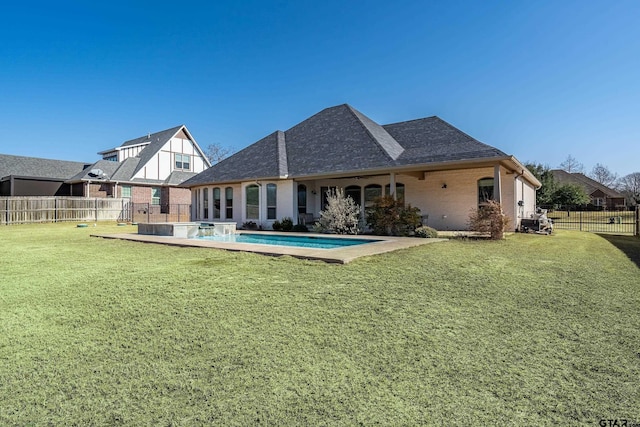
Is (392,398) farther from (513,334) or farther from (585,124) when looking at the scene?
(585,124)

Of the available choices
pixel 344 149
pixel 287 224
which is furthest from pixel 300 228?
pixel 344 149

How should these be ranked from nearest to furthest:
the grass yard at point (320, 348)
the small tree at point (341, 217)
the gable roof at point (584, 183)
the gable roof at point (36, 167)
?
the grass yard at point (320, 348)
the small tree at point (341, 217)
the gable roof at point (36, 167)
the gable roof at point (584, 183)

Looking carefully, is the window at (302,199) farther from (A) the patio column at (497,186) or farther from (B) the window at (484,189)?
(A) the patio column at (497,186)

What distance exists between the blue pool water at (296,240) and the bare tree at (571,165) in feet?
237

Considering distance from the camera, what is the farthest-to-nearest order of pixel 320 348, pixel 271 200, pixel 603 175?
pixel 603 175
pixel 271 200
pixel 320 348

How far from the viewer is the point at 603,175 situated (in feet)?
237

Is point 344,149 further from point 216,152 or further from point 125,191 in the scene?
point 216,152

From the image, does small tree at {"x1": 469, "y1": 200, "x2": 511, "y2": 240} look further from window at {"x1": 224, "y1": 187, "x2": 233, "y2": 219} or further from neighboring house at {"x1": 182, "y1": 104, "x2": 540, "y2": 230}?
window at {"x1": 224, "y1": 187, "x2": 233, "y2": 219}

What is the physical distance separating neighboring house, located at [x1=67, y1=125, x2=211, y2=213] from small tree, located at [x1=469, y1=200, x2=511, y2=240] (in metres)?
24.6

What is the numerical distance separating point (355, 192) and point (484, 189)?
6.71m

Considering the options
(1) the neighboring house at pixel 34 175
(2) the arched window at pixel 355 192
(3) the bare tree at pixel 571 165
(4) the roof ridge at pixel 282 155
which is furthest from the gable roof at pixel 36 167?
(3) the bare tree at pixel 571 165

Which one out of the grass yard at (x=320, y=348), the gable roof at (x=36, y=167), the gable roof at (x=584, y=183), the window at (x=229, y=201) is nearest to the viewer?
the grass yard at (x=320, y=348)

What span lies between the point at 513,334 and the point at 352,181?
51.6 ft

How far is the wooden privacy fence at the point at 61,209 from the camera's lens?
881 inches
